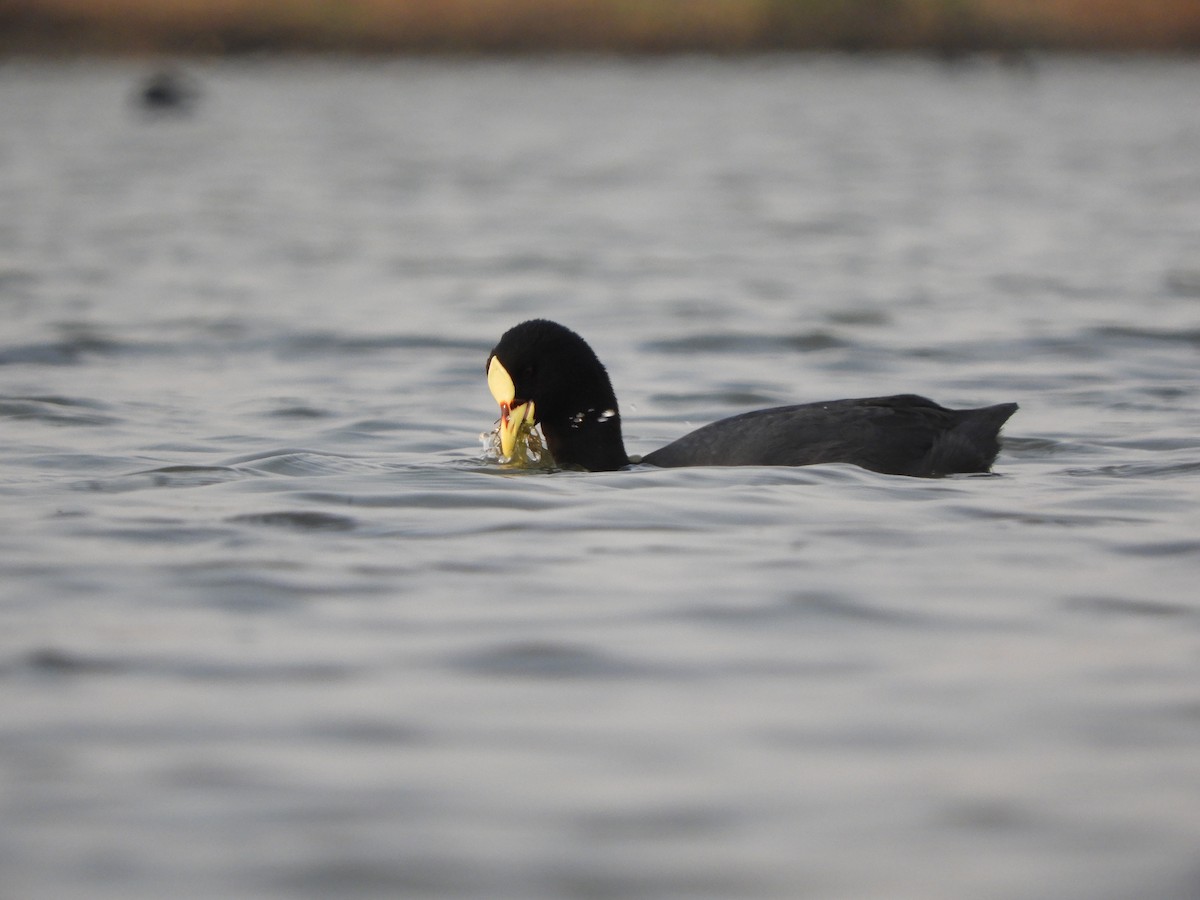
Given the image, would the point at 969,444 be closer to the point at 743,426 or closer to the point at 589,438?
the point at 743,426

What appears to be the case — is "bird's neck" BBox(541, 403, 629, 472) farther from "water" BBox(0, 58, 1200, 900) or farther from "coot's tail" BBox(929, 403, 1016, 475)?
"coot's tail" BBox(929, 403, 1016, 475)

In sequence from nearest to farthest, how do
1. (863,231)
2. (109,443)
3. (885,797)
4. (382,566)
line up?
1. (885,797)
2. (382,566)
3. (109,443)
4. (863,231)

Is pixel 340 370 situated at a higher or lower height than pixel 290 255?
lower

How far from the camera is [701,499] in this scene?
613cm

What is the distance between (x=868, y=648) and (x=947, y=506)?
1.91 metres

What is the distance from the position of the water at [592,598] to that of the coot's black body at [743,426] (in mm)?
180

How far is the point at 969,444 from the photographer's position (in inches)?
267

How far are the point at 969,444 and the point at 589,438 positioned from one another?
1.48m

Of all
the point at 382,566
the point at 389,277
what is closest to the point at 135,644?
the point at 382,566

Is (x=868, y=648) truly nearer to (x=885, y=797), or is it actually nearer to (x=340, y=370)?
(x=885, y=797)

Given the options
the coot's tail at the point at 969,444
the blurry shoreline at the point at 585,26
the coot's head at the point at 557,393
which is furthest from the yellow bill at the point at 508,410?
the blurry shoreline at the point at 585,26

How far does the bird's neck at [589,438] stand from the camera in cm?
695

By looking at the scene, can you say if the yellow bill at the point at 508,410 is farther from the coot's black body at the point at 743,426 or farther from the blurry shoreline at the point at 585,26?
the blurry shoreline at the point at 585,26

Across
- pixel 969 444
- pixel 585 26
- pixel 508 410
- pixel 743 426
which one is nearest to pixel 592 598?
pixel 743 426
